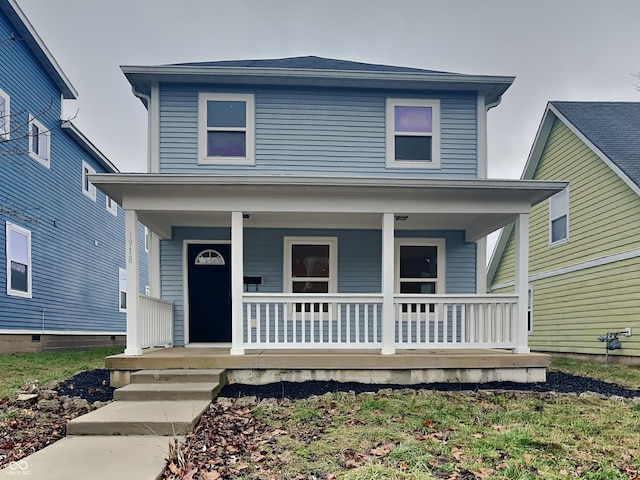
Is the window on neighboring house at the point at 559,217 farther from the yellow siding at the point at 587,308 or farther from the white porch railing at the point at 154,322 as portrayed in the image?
the white porch railing at the point at 154,322

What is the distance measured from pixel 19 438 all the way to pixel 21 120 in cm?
896

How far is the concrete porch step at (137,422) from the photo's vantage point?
3822 mm

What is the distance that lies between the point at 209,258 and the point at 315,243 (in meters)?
1.95

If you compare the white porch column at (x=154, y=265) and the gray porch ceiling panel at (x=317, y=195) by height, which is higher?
the gray porch ceiling panel at (x=317, y=195)

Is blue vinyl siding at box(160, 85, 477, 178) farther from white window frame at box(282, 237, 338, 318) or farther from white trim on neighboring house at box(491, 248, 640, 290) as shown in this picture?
white trim on neighboring house at box(491, 248, 640, 290)

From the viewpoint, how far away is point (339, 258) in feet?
25.5

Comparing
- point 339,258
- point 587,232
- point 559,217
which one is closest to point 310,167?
point 339,258

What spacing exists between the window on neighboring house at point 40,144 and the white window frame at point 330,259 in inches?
287

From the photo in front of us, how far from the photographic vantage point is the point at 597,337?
9430 millimetres

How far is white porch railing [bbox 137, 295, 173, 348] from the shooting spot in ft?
19.6

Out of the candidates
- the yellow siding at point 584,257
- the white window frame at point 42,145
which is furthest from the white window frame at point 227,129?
the yellow siding at point 584,257

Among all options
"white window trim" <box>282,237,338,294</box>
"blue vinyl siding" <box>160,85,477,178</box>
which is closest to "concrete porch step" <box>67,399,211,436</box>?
"white window trim" <box>282,237,338,294</box>

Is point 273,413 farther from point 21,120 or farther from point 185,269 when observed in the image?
point 21,120

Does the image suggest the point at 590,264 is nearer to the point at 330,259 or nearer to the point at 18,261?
the point at 330,259
